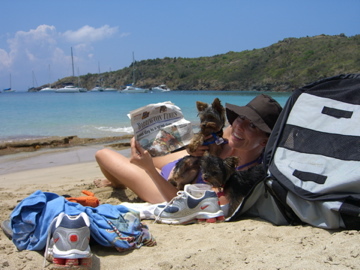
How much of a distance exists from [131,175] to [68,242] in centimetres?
A: 147

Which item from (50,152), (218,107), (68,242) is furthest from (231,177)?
(50,152)

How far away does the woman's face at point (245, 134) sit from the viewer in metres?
3.05

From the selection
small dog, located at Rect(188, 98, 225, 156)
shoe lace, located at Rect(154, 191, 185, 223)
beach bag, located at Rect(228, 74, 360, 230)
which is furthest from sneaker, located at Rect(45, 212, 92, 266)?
small dog, located at Rect(188, 98, 225, 156)

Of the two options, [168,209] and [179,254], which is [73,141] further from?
[179,254]

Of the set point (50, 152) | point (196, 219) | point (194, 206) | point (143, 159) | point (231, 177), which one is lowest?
point (50, 152)

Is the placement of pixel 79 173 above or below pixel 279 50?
below

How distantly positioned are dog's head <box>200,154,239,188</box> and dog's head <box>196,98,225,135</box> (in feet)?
1.57

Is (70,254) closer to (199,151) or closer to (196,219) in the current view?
(196,219)

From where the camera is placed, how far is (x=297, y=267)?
193 cm

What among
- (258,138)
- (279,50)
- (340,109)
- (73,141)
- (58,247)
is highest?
(279,50)

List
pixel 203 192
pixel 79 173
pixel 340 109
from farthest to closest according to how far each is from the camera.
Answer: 1. pixel 79 173
2. pixel 203 192
3. pixel 340 109

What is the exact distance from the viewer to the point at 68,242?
2.11 metres

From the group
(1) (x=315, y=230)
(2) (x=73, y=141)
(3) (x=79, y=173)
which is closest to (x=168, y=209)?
(1) (x=315, y=230)

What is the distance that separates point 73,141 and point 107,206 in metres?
8.00
